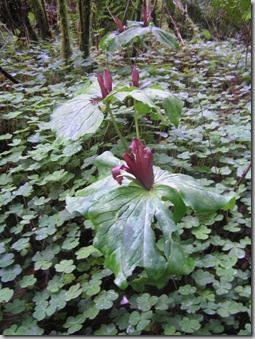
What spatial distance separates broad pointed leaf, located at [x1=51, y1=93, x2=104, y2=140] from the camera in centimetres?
129

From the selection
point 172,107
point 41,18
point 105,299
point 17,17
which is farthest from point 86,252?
point 17,17

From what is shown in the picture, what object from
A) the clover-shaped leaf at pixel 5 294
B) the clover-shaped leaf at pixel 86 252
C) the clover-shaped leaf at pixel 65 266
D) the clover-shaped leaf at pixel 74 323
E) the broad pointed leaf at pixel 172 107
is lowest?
the clover-shaped leaf at pixel 74 323

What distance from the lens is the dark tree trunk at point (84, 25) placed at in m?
3.12

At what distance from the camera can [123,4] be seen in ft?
15.0

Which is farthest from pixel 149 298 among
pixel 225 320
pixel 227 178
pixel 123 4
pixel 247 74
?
pixel 123 4

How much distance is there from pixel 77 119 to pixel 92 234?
0.55 metres

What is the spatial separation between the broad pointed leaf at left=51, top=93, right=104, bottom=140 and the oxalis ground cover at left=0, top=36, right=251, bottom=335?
18 cm

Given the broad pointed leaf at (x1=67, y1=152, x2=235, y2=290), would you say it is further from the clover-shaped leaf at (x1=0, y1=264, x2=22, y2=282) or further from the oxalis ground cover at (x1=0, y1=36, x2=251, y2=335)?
the clover-shaped leaf at (x1=0, y1=264, x2=22, y2=282)

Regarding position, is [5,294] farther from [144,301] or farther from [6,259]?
[144,301]

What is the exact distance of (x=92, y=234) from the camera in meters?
1.53

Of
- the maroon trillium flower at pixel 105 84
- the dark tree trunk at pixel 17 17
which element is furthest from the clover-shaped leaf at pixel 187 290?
the dark tree trunk at pixel 17 17

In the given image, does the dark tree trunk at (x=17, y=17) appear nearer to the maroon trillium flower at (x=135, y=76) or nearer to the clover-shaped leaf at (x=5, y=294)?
the maroon trillium flower at (x=135, y=76)

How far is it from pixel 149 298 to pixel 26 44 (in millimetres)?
3606

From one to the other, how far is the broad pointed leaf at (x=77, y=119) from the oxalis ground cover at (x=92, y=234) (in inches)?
7.0
